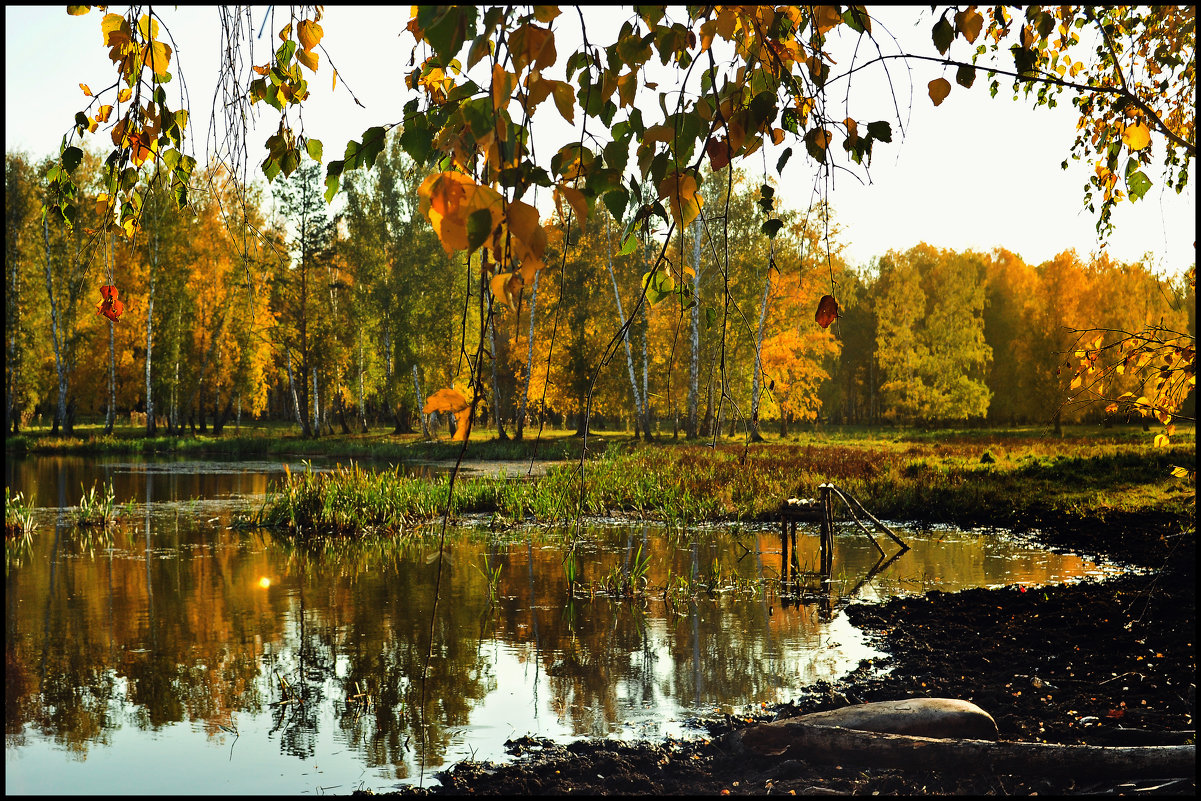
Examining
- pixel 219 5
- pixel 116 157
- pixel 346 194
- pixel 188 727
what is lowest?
pixel 188 727

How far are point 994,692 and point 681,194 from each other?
493cm

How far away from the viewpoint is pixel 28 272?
32.5 metres

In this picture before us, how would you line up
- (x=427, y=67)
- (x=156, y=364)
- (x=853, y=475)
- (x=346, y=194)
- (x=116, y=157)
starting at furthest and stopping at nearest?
(x=346, y=194) → (x=156, y=364) → (x=853, y=475) → (x=116, y=157) → (x=427, y=67)

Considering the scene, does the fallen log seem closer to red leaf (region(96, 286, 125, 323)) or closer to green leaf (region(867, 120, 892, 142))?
green leaf (region(867, 120, 892, 142))

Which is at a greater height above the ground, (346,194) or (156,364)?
(346,194)

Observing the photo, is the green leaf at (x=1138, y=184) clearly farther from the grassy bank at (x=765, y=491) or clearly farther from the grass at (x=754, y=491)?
the grassy bank at (x=765, y=491)

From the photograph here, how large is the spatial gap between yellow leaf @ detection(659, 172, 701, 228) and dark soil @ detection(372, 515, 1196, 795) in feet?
10.2

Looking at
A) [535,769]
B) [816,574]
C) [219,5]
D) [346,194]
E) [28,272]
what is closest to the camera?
[219,5]

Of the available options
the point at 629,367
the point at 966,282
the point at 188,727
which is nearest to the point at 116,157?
the point at 188,727

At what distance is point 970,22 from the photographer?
2252mm

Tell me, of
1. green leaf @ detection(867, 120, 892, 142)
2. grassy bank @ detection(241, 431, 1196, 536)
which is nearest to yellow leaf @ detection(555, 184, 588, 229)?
green leaf @ detection(867, 120, 892, 142)

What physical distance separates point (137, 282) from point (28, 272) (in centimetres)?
367

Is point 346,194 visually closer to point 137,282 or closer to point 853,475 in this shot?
point 137,282

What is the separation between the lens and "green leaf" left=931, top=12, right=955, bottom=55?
2.23 m
